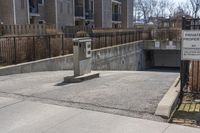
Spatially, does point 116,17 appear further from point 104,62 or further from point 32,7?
point 104,62

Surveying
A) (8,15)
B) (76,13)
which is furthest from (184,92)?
(76,13)

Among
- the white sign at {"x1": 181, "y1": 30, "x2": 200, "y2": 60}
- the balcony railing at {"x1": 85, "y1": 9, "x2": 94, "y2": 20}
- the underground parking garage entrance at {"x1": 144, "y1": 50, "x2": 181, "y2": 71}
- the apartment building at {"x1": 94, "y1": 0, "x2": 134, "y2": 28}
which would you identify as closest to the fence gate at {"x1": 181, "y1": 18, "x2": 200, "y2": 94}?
the white sign at {"x1": 181, "y1": 30, "x2": 200, "y2": 60}

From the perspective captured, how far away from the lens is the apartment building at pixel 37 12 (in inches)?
1254

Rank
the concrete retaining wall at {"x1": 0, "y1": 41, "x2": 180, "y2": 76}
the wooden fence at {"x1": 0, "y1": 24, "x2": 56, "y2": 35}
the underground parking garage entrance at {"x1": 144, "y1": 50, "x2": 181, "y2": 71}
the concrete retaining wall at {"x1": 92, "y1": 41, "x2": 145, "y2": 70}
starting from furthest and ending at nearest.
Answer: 1. the underground parking garage entrance at {"x1": 144, "y1": 50, "x2": 181, "y2": 71}
2. the concrete retaining wall at {"x1": 92, "y1": 41, "x2": 145, "y2": 70}
3. the wooden fence at {"x1": 0, "y1": 24, "x2": 56, "y2": 35}
4. the concrete retaining wall at {"x1": 0, "y1": 41, "x2": 180, "y2": 76}

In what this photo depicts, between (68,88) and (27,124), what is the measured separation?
3.14 metres

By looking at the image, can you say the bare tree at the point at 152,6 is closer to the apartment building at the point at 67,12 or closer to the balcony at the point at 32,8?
the apartment building at the point at 67,12

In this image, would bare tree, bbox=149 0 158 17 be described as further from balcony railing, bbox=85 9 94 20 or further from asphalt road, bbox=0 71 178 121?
asphalt road, bbox=0 71 178 121

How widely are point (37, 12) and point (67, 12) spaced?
5.98 metres

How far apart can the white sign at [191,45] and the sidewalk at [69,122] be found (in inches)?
80.1

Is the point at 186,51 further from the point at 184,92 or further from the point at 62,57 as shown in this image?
the point at 62,57

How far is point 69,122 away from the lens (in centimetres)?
608

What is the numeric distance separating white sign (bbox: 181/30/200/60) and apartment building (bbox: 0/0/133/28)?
26805 mm

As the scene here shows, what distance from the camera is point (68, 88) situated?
9.10 metres

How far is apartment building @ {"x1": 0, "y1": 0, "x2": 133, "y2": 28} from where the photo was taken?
32.1 meters
